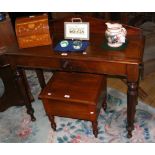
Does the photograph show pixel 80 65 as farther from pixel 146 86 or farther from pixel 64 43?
pixel 146 86

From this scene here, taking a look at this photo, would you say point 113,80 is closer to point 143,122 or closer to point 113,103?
point 113,103

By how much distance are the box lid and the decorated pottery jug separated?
451 millimetres

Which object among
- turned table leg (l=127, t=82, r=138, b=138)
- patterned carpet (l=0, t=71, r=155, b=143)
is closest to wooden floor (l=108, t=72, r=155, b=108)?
patterned carpet (l=0, t=71, r=155, b=143)

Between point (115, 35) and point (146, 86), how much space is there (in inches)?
54.3

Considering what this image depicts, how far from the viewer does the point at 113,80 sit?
3395 mm

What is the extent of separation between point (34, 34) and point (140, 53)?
92 cm

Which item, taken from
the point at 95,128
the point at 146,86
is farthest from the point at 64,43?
the point at 146,86

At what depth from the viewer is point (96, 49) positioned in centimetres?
216

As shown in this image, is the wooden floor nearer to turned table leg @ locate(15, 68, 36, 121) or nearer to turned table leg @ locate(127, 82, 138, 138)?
turned table leg @ locate(127, 82, 138, 138)

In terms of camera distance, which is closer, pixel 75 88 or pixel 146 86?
pixel 75 88

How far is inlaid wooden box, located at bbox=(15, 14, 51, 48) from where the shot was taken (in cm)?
218
